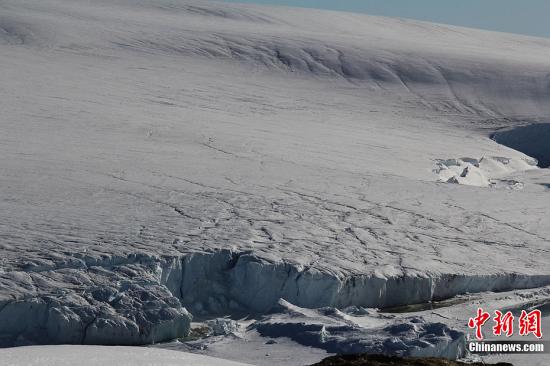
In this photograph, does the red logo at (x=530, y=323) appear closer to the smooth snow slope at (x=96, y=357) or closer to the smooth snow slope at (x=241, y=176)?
the smooth snow slope at (x=241, y=176)

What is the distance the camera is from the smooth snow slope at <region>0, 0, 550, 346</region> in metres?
7.91

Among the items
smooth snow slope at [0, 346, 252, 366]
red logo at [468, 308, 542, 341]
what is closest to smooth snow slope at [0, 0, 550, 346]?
red logo at [468, 308, 542, 341]

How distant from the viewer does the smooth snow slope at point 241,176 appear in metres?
7.91

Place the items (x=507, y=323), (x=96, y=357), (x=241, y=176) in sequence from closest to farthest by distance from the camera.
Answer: (x=96, y=357) < (x=507, y=323) < (x=241, y=176)

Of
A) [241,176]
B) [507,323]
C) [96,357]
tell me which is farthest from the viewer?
[241,176]

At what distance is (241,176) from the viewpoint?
38.2 ft

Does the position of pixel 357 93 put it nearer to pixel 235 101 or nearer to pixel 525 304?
pixel 235 101

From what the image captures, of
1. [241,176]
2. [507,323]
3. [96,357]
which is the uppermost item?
[241,176]

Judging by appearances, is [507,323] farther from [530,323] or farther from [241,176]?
[241,176]

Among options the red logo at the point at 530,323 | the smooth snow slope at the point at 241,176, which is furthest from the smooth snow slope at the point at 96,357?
the red logo at the point at 530,323

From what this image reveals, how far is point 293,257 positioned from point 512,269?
2460 millimetres

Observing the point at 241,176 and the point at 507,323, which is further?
the point at 241,176

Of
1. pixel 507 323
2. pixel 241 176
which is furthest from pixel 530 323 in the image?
pixel 241 176

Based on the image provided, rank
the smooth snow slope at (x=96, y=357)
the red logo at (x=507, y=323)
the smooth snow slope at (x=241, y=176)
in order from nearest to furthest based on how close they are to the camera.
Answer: the smooth snow slope at (x=96, y=357), the red logo at (x=507, y=323), the smooth snow slope at (x=241, y=176)
